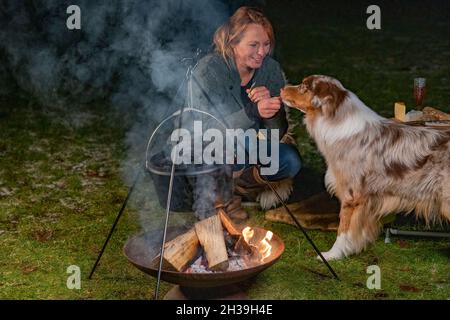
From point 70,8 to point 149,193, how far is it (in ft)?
14.1

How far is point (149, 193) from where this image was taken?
6559mm

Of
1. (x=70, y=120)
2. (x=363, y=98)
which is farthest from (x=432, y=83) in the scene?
(x=70, y=120)

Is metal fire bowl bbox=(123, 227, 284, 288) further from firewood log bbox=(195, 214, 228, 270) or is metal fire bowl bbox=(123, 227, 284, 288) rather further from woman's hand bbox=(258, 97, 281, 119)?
woman's hand bbox=(258, 97, 281, 119)

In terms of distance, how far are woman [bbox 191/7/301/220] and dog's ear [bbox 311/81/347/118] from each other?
15.5 inches

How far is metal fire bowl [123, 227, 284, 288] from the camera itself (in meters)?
4.04

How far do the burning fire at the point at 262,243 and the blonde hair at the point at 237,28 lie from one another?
1574mm

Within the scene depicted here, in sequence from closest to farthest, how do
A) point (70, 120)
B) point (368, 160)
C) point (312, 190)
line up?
point (368, 160)
point (312, 190)
point (70, 120)

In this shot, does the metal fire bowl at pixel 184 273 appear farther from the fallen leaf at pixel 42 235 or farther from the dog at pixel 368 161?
the fallen leaf at pixel 42 235

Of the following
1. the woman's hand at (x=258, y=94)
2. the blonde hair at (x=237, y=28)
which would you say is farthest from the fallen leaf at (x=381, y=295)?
the blonde hair at (x=237, y=28)

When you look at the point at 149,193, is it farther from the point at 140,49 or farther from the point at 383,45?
the point at 383,45

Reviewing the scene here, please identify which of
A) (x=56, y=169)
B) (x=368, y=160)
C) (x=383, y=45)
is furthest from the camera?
(x=383, y=45)

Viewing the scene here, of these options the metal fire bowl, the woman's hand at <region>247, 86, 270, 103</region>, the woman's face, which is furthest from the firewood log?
the woman's face

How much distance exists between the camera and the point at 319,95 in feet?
16.5

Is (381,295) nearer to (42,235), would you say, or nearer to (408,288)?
(408,288)
